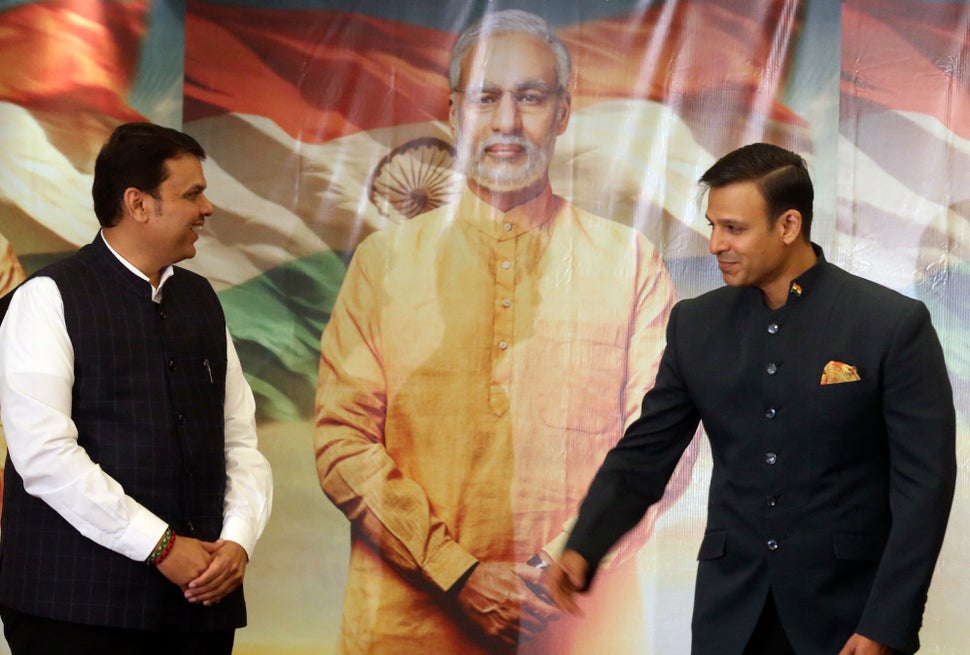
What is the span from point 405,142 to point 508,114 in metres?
0.36

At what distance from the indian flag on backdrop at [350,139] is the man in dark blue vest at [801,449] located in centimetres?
147

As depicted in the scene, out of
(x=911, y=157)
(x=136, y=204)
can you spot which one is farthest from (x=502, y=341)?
(x=136, y=204)

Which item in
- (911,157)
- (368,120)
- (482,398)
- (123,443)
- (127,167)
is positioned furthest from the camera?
(368,120)

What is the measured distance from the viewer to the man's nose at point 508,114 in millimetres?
3660

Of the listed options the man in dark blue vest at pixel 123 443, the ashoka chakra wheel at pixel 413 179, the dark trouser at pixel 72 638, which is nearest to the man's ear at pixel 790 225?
the man in dark blue vest at pixel 123 443

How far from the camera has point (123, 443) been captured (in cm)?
223

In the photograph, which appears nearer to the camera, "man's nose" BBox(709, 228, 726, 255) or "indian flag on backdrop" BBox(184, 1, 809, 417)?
"man's nose" BBox(709, 228, 726, 255)

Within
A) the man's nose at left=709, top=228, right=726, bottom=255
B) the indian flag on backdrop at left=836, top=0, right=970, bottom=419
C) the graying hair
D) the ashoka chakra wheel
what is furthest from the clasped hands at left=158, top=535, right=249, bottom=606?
the indian flag on backdrop at left=836, top=0, right=970, bottom=419

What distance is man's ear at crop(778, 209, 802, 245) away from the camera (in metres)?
2.11

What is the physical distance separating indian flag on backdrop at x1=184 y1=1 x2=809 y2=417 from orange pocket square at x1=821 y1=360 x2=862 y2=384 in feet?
5.36

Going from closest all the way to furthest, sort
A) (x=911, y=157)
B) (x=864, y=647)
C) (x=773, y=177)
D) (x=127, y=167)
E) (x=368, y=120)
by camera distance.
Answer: (x=864, y=647) < (x=773, y=177) < (x=127, y=167) < (x=911, y=157) < (x=368, y=120)

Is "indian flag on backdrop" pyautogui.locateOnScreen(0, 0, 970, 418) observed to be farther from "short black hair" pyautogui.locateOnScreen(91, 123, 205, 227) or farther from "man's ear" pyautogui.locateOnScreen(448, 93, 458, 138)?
"short black hair" pyautogui.locateOnScreen(91, 123, 205, 227)

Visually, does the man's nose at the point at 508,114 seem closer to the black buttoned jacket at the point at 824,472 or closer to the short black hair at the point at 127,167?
the short black hair at the point at 127,167

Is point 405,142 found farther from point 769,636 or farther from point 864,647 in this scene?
point 864,647
